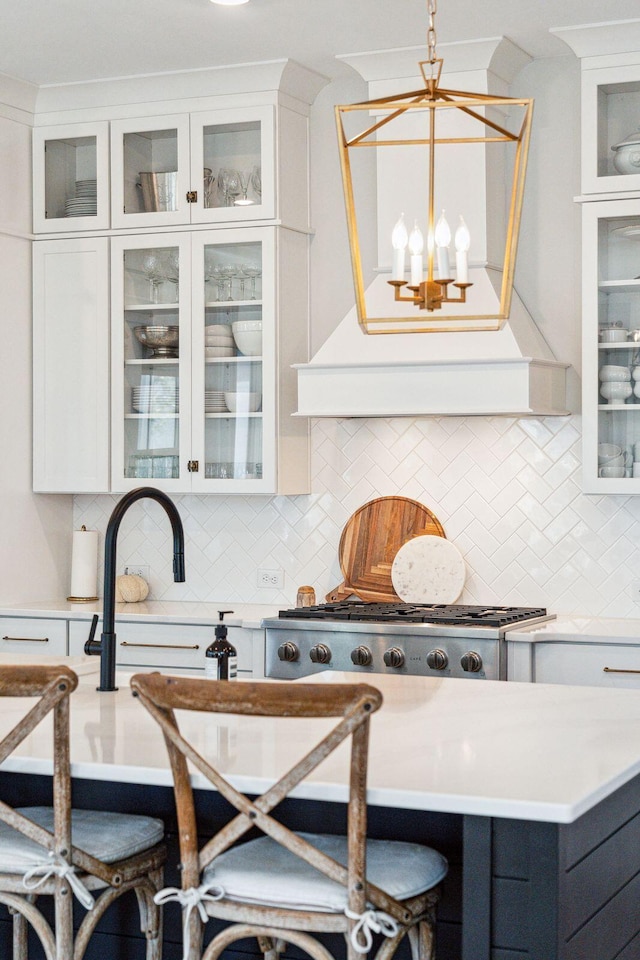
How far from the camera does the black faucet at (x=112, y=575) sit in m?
2.75

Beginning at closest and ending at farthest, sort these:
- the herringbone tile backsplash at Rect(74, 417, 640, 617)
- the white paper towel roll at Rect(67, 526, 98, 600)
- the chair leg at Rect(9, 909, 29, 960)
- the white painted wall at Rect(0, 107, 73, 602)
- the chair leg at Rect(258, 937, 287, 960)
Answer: the chair leg at Rect(258, 937, 287, 960), the chair leg at Rect(9, 909, 29, 960), the herringbone tile backsplash at Rect(74, 417, 640, 617), the white painted wall at Rect(0, 107, 73, 602), the white paper towel roll at Rect(67, 526, 98, 600)

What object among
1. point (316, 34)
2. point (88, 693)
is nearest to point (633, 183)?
point (316, 34)

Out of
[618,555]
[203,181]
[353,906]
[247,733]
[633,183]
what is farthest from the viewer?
[203,181]

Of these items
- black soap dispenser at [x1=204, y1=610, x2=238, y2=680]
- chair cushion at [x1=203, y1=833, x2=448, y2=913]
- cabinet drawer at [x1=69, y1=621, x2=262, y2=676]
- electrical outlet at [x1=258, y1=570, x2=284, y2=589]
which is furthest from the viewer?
electrical outlet at [x1=258, y1=570, x2=284, y2=589]

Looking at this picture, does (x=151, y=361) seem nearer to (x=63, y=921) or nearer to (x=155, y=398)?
(x=155, y=398)

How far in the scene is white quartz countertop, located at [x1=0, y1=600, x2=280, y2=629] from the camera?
14.8ft

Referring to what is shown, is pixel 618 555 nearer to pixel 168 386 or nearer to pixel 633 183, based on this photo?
pixel 633 183

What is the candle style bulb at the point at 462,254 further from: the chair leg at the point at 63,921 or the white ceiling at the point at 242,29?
the white ceiling at the point at 242,29

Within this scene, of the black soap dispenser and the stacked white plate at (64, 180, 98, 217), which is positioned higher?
the stacked white plate at (64, 180, 98, 217)

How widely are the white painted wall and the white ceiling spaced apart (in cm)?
40

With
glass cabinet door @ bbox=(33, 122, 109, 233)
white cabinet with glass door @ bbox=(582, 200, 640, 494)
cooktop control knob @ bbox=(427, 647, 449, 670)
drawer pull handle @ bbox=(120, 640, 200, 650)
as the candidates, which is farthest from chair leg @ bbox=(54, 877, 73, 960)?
glass cabinet door @ bbox=(33, 122, 109, 233)

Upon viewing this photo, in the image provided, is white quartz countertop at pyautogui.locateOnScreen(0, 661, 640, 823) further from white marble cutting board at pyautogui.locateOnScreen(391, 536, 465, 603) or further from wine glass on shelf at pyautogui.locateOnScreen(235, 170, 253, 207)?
wine glass on shelf at pyautogui.locateOnScreen(235, 170, 253, 207)

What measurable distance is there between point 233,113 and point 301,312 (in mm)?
791

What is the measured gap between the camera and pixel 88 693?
9.30 ft
